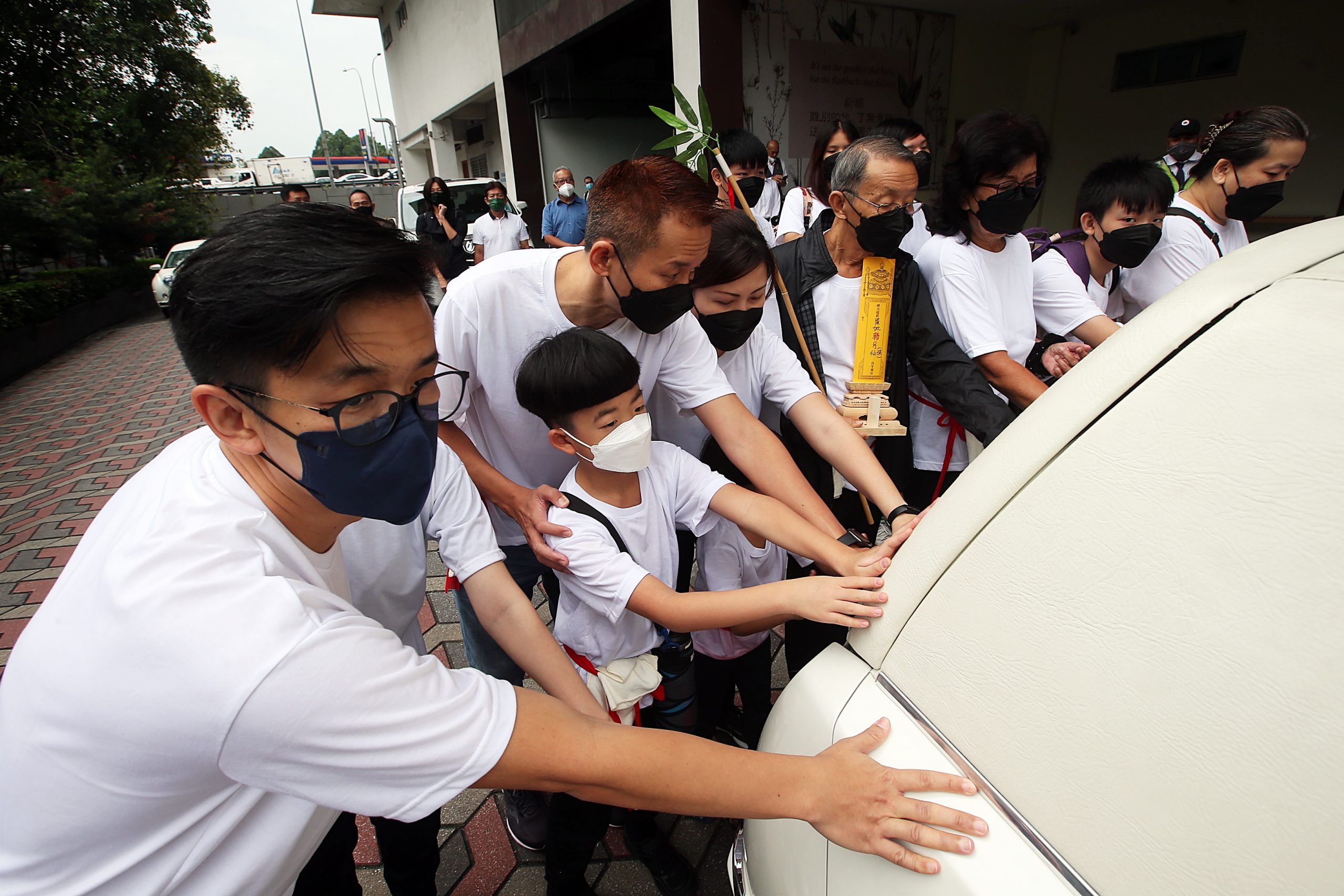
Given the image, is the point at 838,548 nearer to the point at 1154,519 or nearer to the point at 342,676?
the point at 1154,519

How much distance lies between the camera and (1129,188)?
266cm

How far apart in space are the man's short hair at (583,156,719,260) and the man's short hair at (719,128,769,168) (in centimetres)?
289

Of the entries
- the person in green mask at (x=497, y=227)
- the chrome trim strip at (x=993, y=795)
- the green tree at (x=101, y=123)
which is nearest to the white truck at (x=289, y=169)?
the green tree at (x=101, y=123)

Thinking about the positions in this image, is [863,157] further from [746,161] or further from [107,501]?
[107,501]

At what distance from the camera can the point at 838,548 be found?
1.38 m

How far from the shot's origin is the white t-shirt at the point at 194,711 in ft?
2.47

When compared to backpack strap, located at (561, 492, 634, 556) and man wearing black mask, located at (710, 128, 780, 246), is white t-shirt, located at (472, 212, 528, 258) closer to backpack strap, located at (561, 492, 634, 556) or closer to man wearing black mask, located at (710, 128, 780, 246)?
man wearing black mask, located at (710, 128, 780, 246)

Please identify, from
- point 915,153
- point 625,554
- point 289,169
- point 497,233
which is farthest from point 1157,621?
point 289,169

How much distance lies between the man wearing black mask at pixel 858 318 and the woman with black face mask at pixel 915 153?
0.19 meters

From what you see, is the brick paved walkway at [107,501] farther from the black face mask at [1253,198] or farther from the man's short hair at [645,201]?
the black face mask at [1253,198]

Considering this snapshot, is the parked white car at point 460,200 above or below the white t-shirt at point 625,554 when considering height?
above

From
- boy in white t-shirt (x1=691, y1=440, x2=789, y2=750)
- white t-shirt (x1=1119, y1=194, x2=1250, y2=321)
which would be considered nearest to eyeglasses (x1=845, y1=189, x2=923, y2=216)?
boy in white t-shirt (x1=691, y1=440, x2=789, y2=750)

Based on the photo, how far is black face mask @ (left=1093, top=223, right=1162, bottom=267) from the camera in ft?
8.68

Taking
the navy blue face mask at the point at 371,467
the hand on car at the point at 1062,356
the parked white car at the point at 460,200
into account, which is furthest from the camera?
the parked white car at the point at 460,200
